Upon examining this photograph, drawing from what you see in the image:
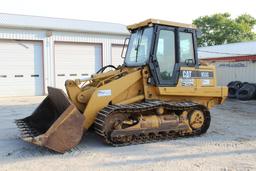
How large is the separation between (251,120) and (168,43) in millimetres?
4049

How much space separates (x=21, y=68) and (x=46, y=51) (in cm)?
165

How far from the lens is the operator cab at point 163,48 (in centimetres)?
759

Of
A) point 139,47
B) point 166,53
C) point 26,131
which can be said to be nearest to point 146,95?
point 166,53

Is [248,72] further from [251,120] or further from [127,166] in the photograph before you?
[127,166]

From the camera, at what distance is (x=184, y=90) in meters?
7.89

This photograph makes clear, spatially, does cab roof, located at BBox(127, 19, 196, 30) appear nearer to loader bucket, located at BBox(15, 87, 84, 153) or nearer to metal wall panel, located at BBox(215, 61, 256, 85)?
loader bucket, located at BBox(15, 87, 84, 153)

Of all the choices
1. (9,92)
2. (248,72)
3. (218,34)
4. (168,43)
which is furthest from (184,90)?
(218,34)

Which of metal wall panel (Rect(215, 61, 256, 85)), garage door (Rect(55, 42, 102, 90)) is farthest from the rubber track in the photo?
garage door (Rect(55, 42, 102, 90))

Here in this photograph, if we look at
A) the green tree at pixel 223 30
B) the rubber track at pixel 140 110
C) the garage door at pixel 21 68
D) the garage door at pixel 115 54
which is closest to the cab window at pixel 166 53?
the rubber track at pixel 140 110

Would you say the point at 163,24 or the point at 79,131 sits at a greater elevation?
the point at 163,24

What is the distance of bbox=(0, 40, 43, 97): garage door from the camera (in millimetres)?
18641

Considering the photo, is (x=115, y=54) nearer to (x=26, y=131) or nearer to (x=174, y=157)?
(x=26, y=131)

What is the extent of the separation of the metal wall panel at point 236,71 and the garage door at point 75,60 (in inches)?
285

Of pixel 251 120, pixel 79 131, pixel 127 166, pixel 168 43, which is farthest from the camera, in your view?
pixel 251 120
